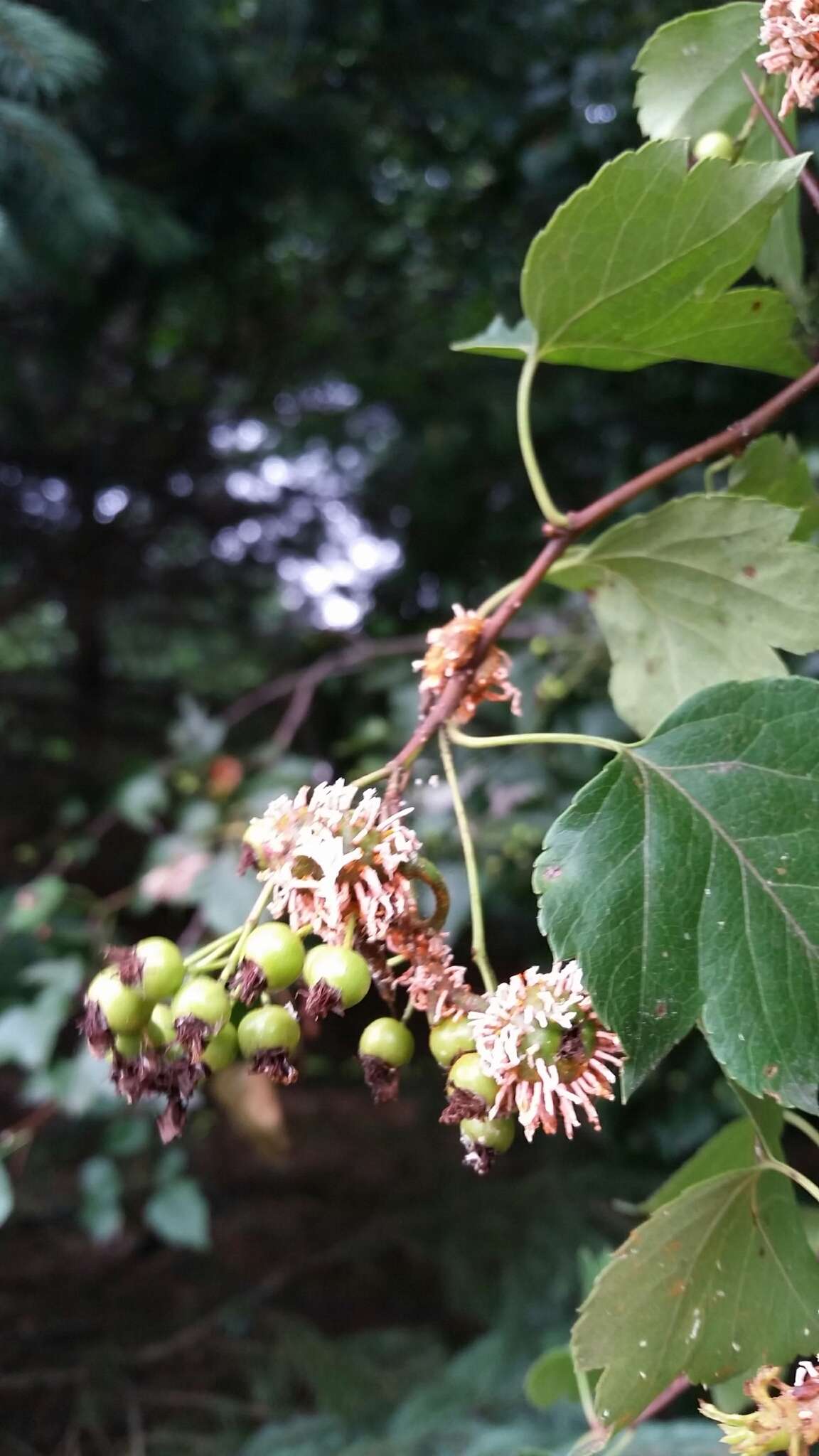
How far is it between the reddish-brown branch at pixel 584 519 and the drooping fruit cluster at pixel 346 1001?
0.17 feet

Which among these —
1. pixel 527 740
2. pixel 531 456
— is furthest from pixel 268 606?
pixel 527 740

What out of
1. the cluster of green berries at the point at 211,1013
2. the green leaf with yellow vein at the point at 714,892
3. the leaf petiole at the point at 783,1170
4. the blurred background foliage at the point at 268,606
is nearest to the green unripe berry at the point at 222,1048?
the cluster of green berries at the point at 211,1013

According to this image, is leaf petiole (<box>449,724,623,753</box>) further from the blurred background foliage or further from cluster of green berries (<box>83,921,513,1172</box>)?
the blurred background foliage

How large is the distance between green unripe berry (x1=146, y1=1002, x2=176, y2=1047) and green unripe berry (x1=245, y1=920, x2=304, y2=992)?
3 centimetres

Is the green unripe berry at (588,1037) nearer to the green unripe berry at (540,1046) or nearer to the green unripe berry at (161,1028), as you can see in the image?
the green unripe berry at (540,1046)

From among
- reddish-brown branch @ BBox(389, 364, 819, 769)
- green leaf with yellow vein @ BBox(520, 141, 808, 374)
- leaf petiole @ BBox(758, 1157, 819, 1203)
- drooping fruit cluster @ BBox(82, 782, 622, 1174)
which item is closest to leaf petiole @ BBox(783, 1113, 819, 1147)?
leaf petiole @ BBox(758, 1157, 819, 1203)

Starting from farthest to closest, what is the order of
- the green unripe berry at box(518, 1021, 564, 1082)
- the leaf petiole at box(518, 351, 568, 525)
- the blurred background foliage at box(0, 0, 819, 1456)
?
the blurred background foliage at box(0, 0, 819, 1456) → the leaf petiole at box(518, 351, 568, 525) → the green unripe berry at box(518, 1021, 564, 1082)

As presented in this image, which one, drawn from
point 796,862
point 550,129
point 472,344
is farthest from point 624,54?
point 796,862

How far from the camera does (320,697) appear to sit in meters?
1.76

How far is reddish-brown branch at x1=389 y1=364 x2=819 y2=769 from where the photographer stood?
0.40 m

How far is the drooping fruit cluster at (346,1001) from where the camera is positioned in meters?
0.32

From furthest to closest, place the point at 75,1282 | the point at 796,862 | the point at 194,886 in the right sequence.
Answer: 1. the point at 75,1282
2. the point at 194,886
3. the point at 796,862

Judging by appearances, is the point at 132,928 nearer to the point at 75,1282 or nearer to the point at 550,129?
the point at 75,1282

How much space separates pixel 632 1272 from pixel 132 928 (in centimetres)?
147
